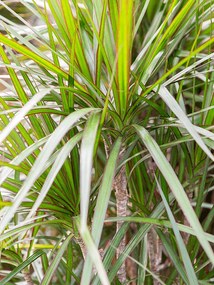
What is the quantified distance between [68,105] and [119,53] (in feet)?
0.43

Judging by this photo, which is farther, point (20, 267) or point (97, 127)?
point (20, 267)

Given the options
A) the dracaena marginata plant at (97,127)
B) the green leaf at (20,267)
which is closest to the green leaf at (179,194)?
the dracaena marginata plant at (97,127)

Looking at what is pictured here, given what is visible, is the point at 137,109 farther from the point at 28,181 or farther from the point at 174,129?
the point at 28,181

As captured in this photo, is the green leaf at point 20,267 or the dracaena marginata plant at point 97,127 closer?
the dracaena marginata plant at point 97,127

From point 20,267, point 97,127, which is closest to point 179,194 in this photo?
point 97,127

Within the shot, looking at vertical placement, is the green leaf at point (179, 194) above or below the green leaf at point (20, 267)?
above

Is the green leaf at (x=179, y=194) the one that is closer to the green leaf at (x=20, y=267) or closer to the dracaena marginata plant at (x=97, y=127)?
the dracaena marginata plant at (x=97, y=127)

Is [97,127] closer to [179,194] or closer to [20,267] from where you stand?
[179,194]

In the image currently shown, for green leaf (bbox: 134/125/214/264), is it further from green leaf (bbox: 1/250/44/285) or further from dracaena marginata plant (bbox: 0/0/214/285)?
green leaf (bbox: 1/250/44/285)

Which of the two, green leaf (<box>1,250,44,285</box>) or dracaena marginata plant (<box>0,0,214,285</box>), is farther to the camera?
green leaf (<box>1,250,44,285</box>)

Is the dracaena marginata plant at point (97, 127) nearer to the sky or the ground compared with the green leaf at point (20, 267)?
nearer to the sky

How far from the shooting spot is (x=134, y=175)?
778 millimetres

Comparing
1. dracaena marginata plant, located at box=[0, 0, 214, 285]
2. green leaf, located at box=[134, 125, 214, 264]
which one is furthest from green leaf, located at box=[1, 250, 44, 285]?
green leaf, located at box=[134, 125, 214, 264]

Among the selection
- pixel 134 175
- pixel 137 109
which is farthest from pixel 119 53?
pixel 134 175
